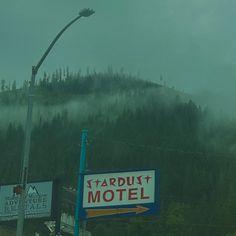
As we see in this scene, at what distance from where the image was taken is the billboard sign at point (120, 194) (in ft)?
97.8

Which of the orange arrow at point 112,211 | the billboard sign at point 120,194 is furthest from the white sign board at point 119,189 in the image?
the orange arrow at point 112,211

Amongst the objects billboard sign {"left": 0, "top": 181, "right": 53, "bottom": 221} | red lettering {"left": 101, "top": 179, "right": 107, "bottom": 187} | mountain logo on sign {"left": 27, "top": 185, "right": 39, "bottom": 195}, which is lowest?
red lettering {"left": 101, "top": 179, "right": 107, "bottom": 187}

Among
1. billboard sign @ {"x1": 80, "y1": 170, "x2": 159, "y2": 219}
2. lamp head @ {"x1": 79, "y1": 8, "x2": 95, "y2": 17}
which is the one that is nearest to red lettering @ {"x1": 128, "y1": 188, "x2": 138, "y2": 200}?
billboard sign @ {"x1": 80, "y1": 170, "x2": 159, "y2": 219}

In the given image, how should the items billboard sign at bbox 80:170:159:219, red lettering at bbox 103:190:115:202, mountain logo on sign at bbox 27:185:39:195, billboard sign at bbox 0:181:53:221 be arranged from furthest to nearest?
mountain logo on sign at bbox 27:185:39:195
billboard sign at bbox 0:181:53:221
red lettering at bbox 103:190:115:202
billboard sign at bbox 80:170:159:219

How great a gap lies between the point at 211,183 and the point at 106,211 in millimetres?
127847

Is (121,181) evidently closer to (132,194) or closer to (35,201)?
(132,194)

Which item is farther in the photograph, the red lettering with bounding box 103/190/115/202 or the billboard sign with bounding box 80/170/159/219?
the red lettering with bounding box 103/190/115/202

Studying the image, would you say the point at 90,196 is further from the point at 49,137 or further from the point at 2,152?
the point at 49,137

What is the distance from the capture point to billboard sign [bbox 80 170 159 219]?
97.8 feet

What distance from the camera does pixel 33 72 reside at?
22578mm

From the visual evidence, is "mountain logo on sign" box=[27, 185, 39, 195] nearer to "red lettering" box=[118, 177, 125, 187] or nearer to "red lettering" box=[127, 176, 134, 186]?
"red lettering" box=[118, 177, 125, 187]

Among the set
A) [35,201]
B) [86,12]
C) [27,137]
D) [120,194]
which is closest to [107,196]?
[120,194]

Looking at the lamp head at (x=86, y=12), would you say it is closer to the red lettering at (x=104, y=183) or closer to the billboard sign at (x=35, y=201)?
the red lettering at (x=104, y=183)

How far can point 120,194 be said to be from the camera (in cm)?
3012
